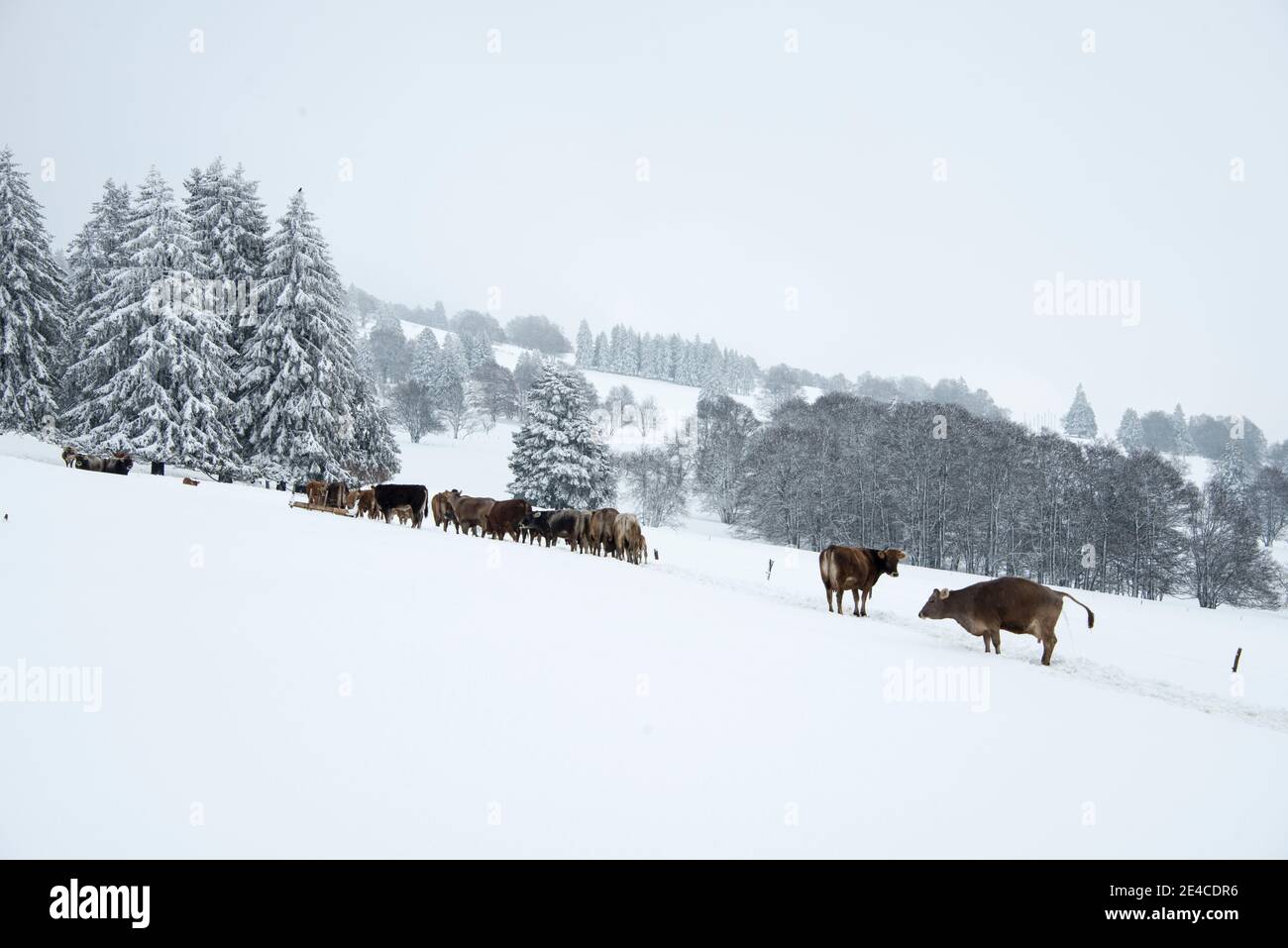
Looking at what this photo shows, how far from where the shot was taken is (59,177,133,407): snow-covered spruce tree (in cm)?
3212

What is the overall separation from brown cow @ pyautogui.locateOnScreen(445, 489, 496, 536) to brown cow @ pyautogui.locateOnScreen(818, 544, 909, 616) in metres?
13.6

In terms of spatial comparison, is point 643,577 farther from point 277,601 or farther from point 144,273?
point 144,273

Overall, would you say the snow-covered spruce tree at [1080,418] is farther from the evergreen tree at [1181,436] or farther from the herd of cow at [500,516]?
the herd of cow at [500,516]

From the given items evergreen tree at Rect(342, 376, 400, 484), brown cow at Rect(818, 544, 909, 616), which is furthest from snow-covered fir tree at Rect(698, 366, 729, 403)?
brown cow at Rect(818, 544, 909, 616)

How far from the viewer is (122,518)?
1130cm

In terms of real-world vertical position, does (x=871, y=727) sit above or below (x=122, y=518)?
below

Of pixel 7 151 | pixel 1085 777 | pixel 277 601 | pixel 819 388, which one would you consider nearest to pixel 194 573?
pixel 277 601

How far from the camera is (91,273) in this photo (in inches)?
1478

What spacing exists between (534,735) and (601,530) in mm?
17956

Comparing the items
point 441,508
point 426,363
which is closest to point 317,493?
point 441,508

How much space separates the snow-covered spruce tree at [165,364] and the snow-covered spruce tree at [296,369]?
1409 mm
